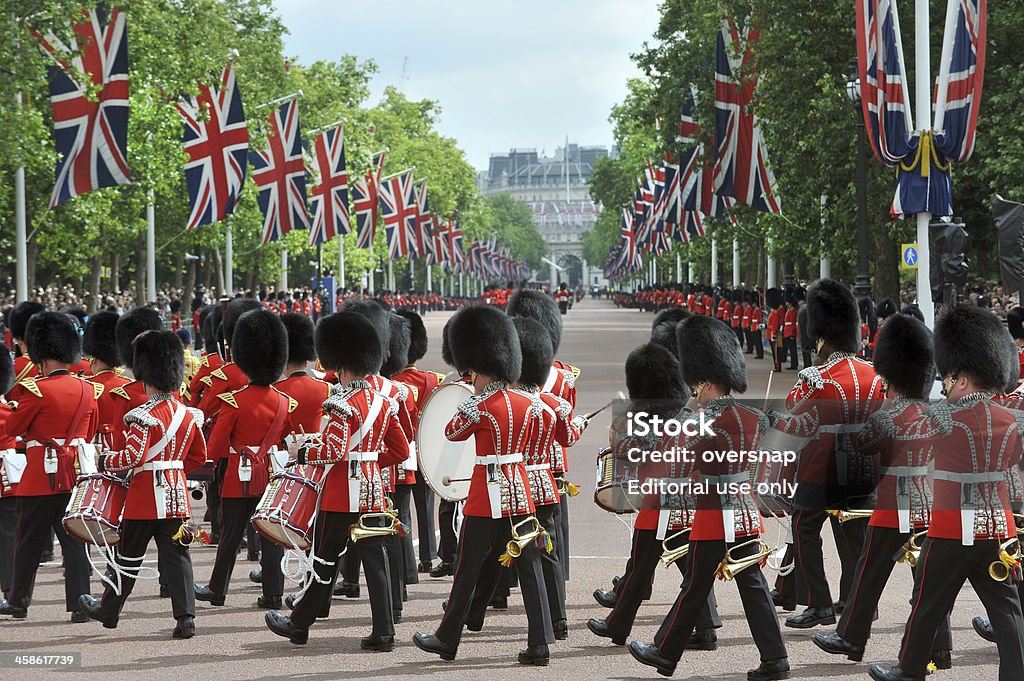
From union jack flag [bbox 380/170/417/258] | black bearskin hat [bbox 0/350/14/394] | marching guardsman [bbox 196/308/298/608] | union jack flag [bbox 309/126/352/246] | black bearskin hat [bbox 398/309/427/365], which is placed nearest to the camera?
marching guardsman [bbox 196/308/298/608]

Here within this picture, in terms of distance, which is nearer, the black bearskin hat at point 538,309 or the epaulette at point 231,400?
the epaulette at point 231,400

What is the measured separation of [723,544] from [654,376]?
1.33 metres

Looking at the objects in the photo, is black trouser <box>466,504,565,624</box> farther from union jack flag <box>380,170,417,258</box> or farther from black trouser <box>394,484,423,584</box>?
union jack flag <box>380,170,417,258</box>

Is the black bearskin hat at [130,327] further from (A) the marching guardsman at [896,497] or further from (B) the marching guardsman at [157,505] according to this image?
(A) the marching guardsman at [896,497]

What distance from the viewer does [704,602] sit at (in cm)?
667

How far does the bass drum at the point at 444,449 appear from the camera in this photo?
25.8ft

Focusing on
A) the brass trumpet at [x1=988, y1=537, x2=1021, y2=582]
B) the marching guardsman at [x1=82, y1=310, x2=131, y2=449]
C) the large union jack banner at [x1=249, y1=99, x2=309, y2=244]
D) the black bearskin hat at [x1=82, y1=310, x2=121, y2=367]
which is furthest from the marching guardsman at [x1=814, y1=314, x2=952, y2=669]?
the large union jack banner at [x1=249, y1=99, x2=309, y2=244]

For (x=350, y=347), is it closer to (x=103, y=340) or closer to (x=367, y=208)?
(x=103, y=340)

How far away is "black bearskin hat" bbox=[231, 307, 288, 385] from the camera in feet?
28.9

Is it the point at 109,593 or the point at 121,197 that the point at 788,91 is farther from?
the point at 109,593

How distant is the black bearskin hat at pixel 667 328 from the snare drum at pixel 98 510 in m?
2.92

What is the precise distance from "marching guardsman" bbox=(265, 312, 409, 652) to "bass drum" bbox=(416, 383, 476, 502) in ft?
0.80

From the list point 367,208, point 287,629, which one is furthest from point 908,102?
point 367,208

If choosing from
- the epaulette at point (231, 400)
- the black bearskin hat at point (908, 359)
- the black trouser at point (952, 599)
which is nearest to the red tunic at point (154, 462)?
the epaulette at point (231, 400)
